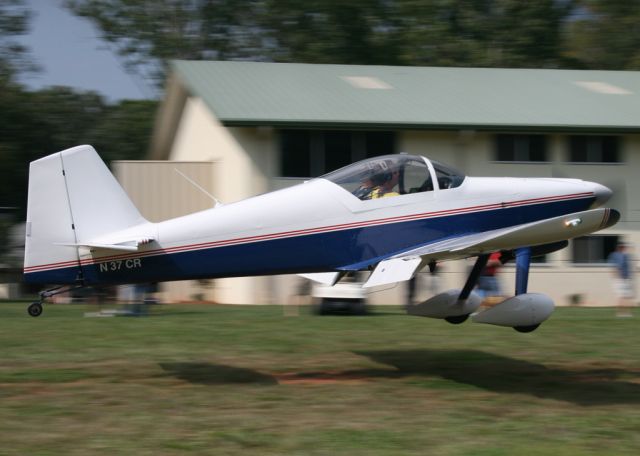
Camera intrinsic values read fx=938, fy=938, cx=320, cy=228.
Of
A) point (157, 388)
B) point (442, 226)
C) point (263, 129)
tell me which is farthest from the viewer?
point (263, 129)

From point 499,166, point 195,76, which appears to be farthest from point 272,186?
point 499,166

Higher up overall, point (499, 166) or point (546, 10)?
point (546, 10)

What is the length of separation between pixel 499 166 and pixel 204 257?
18716 millimetres

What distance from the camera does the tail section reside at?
10.4 meters

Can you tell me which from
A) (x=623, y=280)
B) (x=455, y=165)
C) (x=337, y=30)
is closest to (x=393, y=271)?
(x=623, y=280)

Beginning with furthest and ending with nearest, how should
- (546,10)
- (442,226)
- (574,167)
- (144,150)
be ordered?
(546,10), (144,150), (574,167), (442,226)

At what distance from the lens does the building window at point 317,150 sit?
2669 centimetres

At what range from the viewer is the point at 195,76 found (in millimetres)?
29031

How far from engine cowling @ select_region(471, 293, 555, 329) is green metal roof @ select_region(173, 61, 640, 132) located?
16512 millimetres

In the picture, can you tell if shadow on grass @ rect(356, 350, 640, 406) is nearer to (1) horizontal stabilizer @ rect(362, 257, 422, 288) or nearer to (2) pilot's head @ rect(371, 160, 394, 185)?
(1) horizontal stabilizer @ rect(362, 257, 422, 288)

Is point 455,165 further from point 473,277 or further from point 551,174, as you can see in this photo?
point 473,277

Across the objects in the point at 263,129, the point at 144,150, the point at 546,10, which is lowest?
the point at 144,150

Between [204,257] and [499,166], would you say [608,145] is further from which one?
[204,257]

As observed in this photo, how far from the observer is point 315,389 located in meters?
10.4
